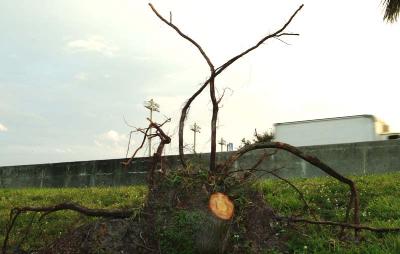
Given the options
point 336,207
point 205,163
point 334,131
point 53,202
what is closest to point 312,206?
point 336,207

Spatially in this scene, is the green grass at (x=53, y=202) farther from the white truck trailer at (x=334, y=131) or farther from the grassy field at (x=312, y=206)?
the white truck trailer at (x=334, y=131)

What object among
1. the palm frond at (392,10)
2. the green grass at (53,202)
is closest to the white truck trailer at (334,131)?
the palm frond at (392,10)

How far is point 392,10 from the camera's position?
44.4ft

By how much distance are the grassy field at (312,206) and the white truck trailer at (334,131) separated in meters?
7.68

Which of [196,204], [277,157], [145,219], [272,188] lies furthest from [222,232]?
[277,157]

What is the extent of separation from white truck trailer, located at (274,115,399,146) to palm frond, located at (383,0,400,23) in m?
5.07

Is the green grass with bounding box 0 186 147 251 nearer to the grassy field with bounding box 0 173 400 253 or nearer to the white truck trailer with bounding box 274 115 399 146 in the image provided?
the grassy field with bounding box 0 173 400 253

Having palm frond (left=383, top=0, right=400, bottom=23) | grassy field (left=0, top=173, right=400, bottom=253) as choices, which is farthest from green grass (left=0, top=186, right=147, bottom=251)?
palm frond (left=383, top=0, right=400, bottom=23)

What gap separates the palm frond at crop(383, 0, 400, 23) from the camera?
13.4m

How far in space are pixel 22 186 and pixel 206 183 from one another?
13.2m

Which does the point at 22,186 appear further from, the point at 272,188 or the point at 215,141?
the point at 215,141

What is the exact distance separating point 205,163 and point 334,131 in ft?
41.2

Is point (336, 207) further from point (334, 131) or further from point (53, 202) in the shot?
point (334, 131)

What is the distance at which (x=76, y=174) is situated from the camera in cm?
1688
